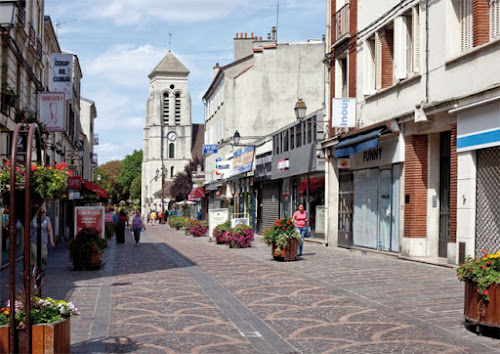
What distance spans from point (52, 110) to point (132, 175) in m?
103

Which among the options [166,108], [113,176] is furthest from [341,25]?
[113,176]

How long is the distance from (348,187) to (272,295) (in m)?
12.3

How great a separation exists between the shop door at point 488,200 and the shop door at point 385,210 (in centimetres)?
500

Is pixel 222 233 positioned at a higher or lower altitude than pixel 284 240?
lower

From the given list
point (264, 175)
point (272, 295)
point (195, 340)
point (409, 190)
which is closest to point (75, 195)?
point (264, 175)

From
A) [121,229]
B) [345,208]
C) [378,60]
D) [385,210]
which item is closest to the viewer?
[385,210]

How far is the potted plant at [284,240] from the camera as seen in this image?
17.6 m

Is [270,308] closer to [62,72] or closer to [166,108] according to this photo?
[62,72]

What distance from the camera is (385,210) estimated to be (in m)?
19.5

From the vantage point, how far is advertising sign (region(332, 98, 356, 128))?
2111 centimetres

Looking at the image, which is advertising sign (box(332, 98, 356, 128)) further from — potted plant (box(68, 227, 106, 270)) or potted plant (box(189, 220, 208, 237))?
potted plant (box(189, 220, 208, 237))

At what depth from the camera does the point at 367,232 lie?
2084cm

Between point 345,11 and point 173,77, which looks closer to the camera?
point 345,11

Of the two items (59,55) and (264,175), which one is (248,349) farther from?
(264,175)
